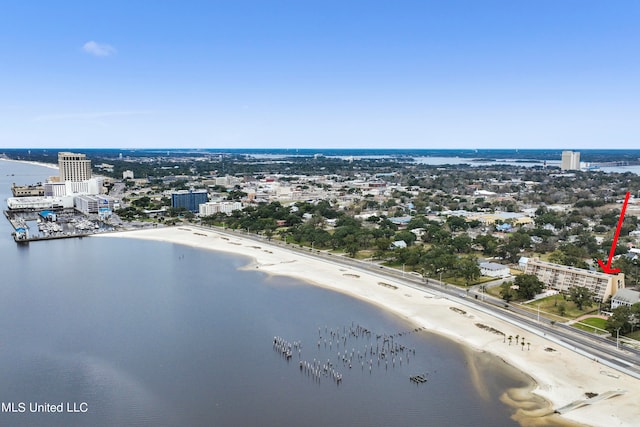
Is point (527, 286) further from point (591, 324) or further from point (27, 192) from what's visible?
point (27, 192)

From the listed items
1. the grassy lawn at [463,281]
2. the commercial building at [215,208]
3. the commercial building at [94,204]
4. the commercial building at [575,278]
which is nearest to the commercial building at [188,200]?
the commercial building at [215,208]

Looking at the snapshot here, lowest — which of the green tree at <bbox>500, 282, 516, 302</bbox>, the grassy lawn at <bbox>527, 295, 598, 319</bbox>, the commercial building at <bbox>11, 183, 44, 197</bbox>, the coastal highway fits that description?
the coastal highway

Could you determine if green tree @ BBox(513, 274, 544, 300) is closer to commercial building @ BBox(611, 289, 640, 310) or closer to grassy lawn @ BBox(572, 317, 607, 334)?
grassy lawn @ BBox(572, 317, 607, 334)

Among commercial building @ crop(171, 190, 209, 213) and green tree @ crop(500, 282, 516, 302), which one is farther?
commercial building @ crop(171, 190, 209, 213)

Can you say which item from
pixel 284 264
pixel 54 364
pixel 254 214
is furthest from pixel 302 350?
pixel 254 214

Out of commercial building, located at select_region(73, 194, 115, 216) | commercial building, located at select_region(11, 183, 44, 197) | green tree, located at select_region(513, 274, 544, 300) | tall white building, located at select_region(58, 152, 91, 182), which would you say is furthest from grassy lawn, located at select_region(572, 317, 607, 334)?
tall white building, located at select_region(58, 152, 91, 182)

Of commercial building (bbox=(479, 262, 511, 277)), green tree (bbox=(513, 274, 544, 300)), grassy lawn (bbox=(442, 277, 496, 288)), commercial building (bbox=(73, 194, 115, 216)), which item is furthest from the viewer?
commercial building (bbox=(73, 194, 115, 216))

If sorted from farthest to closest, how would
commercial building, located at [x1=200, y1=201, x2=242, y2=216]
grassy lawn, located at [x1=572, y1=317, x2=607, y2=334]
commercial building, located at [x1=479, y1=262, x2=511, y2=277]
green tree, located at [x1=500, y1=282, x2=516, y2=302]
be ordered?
commercial building, located at [x1=200, y1=201, x2=242, y2=216] < commercial building, located at [x1=479, y1=262, x2=511, y2=277] < green tree, located at [x1=500, y1=282, x2=516, y2=302] < grassy lawn, located at [x1=572, y1=317, x2=607, y2=334]
